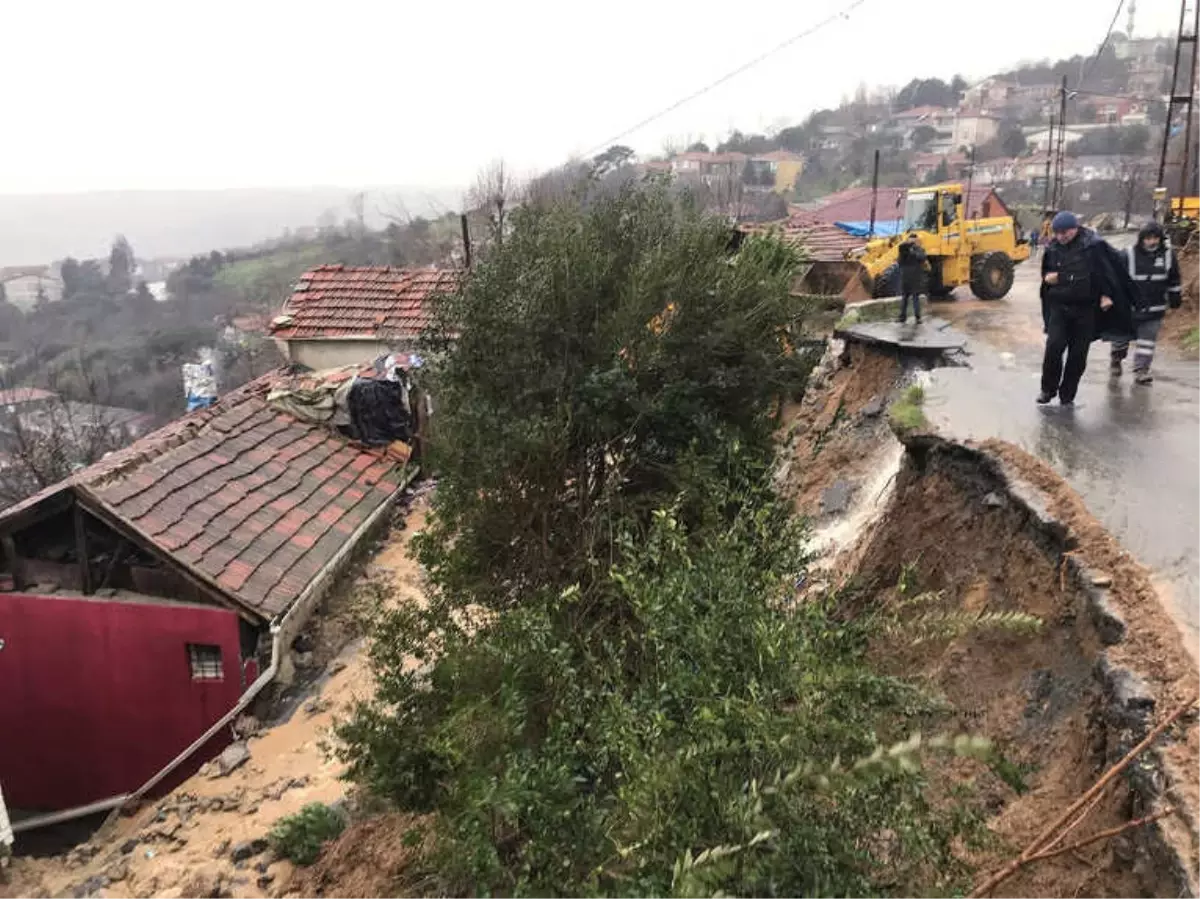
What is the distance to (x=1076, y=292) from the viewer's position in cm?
689

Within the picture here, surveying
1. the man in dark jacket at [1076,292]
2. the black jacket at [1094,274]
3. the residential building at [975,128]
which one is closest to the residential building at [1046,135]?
the residential building at [975,128]

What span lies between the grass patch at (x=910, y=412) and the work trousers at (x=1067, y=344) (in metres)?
1.04

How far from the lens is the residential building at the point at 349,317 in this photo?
15.1 m

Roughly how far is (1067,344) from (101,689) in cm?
932

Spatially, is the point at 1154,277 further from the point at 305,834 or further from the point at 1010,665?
the point at 305,834

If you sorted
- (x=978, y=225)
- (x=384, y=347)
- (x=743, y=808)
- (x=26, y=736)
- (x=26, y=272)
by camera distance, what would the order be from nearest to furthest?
(x=743, y=808)
(x=26, y=736)
(x=384, y=347)
(x=978, y=225)
(x=26, y=272)

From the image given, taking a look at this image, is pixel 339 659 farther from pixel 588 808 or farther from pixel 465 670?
pixel 588 808

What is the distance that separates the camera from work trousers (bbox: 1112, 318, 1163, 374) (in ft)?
25.9

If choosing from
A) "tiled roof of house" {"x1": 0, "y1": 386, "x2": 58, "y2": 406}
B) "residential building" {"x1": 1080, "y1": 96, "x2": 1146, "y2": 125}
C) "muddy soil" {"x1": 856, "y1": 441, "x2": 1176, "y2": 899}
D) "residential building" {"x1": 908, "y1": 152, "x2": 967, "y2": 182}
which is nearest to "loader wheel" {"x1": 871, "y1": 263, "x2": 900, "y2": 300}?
"muddy soil" {"x1": 856, "y1": 441, "x2": 1176, "y2": 899}

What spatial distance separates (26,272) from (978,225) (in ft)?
346

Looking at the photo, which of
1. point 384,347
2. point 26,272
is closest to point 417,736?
point 384,347

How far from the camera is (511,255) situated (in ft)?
19.9

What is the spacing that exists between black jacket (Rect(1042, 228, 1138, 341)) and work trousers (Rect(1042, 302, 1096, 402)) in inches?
3.0

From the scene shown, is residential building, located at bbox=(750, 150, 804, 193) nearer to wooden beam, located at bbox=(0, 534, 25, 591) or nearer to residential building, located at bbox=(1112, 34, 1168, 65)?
residential building, located at bbox=(1112, 34, 1168, 65)
